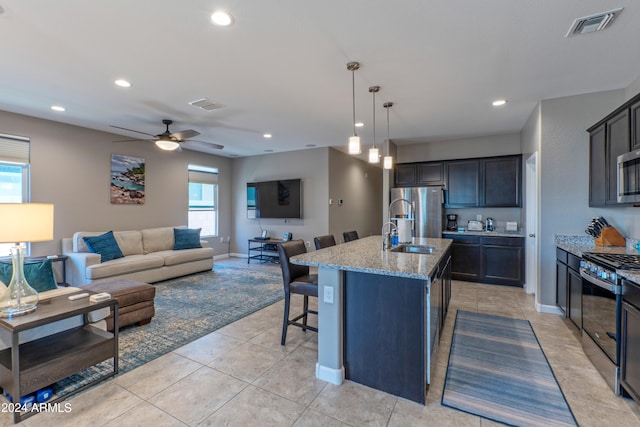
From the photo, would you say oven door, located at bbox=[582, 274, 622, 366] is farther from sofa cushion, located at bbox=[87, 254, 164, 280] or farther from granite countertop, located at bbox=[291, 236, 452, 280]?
sofa cushion, located at bbox=[87, 254, 164, 280]

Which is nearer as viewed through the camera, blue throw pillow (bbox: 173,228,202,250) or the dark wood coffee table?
the dark wood coffee table

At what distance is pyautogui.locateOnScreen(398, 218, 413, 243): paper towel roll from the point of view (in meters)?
3.40

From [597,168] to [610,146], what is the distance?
354mm

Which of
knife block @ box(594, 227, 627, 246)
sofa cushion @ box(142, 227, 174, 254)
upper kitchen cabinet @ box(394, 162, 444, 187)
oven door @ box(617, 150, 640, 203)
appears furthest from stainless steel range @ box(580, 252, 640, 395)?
sofa cushion @ box(142, 227, 174, 254)

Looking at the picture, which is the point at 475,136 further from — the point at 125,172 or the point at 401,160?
the point at 125,172

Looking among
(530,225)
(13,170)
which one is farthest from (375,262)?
(13,170)

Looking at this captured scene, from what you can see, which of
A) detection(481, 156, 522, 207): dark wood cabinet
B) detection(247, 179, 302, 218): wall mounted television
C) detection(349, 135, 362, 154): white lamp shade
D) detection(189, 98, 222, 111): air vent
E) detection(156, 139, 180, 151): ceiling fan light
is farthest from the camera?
detection(247, 179, 302, 218): wall mounted television

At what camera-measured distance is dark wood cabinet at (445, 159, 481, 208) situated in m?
5.29

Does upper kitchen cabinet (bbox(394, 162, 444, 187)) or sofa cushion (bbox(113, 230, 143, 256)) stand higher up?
upper kitchen cabinet (bbox(394, 162, 444, 187))

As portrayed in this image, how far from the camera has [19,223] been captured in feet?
6.31

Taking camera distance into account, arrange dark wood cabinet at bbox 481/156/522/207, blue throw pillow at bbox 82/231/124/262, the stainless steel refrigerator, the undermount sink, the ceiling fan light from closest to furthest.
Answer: the undermount sink
the ceiling fan light
blue throw pillow at bbox 82/231/124/262
dark wood cabinet at bbox 481/156/522/207
the stainless steel refrigerator

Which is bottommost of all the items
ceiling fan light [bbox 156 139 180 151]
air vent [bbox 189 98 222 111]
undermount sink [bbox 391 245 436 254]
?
undermount sink [bbox 391 245 436 254]

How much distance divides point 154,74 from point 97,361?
2.61 meters

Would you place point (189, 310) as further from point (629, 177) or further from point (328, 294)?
point (629, 177)
